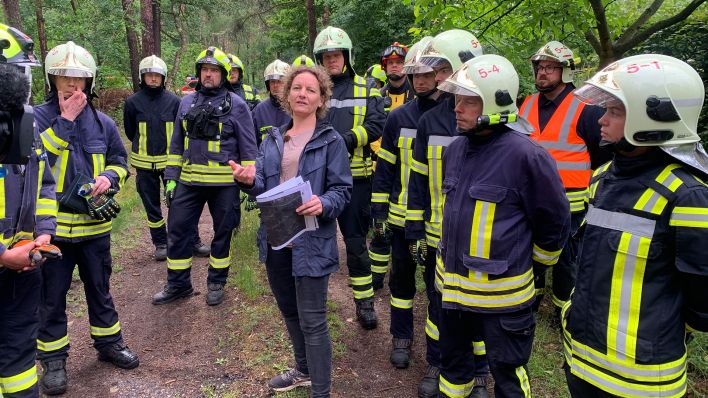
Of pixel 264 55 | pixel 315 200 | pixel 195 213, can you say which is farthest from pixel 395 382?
pixel 264 55

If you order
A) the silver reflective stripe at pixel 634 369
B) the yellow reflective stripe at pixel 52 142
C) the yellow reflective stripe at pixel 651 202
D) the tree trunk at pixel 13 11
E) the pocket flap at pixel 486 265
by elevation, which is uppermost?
the tree trunk at pixel 13 11

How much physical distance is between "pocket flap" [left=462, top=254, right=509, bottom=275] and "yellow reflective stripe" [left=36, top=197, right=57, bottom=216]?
2.60 metres

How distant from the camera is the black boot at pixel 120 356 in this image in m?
3.94

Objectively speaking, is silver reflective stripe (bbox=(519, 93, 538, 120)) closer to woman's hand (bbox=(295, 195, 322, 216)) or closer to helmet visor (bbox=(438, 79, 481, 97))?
helmet visor (bbox=(438, 79, 481, 97))

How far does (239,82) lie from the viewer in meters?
8.05

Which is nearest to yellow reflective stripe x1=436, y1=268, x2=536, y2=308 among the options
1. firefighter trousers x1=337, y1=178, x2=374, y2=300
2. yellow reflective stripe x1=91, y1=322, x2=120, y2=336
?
firefighter trousers x1=337, y1=178, x2=374, y2=300

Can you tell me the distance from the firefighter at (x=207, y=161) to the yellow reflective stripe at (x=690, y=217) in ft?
12.5

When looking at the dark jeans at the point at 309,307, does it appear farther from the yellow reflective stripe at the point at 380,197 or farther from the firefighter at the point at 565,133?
the firefighter at the point at 565,133

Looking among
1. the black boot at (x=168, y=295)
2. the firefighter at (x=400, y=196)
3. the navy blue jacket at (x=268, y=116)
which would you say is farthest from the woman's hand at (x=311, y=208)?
the navy blue jacket at (x=268, y=116)

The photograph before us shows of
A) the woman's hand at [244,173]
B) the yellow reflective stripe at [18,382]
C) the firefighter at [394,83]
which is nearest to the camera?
the yellow reflective stripe at [18,382]

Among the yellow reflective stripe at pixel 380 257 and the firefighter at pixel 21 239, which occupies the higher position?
the firefighter at pixel 21 239

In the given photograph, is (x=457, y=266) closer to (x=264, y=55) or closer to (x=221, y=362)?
(x=221, y=362)

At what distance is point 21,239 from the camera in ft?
9.13

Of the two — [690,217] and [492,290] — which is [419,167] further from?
[690,217]
